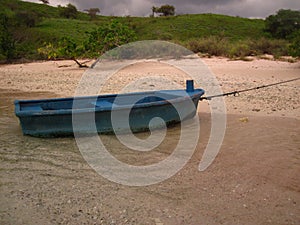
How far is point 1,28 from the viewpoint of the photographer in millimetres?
19797

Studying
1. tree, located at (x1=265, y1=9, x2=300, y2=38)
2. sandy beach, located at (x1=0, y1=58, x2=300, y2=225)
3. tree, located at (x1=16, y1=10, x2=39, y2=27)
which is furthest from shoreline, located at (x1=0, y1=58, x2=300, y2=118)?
tree, located at (x1=16, y1=10, x2=39, y2=27)

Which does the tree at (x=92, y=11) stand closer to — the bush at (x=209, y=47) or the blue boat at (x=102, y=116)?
the bush at (x=209, y=47)

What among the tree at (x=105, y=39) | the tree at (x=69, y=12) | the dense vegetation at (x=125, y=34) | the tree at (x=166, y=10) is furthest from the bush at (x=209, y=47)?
the tree at (x=69, y=12)

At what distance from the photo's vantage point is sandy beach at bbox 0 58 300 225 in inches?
138

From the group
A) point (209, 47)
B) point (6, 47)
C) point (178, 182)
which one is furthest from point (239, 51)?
point (178, 182)

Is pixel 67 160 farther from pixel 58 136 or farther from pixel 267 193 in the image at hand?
Answer: pixel 267 193

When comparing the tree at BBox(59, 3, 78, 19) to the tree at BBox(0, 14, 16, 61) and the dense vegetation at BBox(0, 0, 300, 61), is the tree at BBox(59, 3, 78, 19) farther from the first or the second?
the tree at BBox(0, 14, 16, 61)

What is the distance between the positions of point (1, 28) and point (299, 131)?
1786 cm

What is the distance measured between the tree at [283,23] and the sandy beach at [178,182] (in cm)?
1855

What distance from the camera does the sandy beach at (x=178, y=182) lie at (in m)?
3.50

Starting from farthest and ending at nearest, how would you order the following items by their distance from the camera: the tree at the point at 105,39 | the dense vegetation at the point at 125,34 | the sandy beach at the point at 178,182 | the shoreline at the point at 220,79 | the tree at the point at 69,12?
1. the tree at the point at 69,12
2. the dense vegetation at the point at 125,34
3. the tree at the point at 105,39
4. the shoreline at the point at 220,79
5. the sandy beach at the point at 178,182

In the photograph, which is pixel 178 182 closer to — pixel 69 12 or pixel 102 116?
pixel 102 116

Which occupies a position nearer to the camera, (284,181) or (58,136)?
(284,181)

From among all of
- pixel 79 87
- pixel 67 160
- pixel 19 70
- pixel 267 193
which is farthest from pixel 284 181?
pixel 19 70
